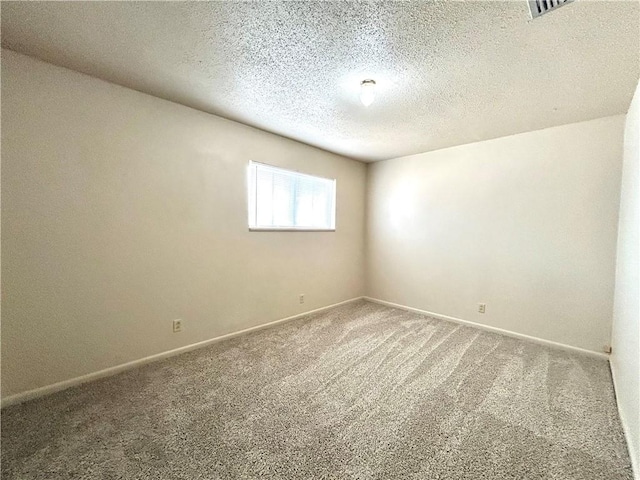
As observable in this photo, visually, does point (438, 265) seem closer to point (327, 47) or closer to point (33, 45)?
point (327, 47)

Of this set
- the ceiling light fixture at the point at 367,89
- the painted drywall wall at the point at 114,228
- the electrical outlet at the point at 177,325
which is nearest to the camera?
the painted drywall wall at the point at 114,228

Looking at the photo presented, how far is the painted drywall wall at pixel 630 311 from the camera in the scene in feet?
4.58

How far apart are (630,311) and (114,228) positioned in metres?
3.72

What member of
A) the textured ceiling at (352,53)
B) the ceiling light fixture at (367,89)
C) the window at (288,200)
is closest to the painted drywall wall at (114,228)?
the window at (288,200)

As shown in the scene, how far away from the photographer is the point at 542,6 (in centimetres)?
125

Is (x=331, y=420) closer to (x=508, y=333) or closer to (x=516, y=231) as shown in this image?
(x=508, y=333)

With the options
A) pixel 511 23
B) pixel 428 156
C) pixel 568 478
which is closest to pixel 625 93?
pixel 511 23

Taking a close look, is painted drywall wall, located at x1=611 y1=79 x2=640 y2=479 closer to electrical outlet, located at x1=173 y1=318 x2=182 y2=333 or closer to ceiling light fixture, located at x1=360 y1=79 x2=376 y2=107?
ceiling light fixture, located at x1=360 y1=79 x2=376 y2=107

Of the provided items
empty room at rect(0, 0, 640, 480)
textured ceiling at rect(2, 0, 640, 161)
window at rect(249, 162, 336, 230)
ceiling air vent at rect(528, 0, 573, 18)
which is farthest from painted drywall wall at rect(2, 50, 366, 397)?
ceiling air vent at rect(528, 0, 573, 18)

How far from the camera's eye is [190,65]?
5.80 ft

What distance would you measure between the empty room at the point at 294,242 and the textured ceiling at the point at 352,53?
2 cm

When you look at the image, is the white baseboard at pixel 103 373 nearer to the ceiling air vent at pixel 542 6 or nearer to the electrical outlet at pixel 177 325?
the electrical outlet at pixel 177 325

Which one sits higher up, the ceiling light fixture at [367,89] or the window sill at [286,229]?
the ceiling light fixture at [367,89]

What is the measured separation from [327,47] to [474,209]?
105 inches
